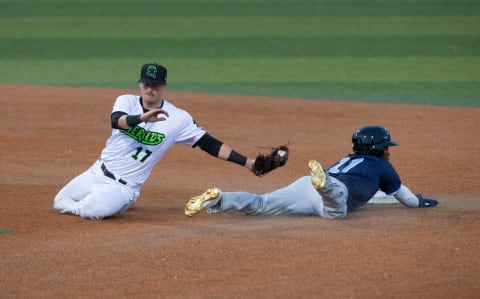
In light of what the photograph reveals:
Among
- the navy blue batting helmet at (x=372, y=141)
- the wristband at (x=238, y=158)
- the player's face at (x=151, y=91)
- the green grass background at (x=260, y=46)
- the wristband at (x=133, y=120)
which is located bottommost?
the wristband at (x=238, y=158)

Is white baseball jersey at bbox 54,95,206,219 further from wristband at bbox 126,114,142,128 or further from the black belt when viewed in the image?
wristband at bbox 126,114,142,128

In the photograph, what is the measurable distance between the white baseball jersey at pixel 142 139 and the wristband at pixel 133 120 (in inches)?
15.0

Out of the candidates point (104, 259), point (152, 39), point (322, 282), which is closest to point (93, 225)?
point (104, 259)

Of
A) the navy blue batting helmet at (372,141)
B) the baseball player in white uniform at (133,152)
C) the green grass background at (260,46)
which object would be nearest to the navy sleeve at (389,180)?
the navy blue batting helmet at (372,141)

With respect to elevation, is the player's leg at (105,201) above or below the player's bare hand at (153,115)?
below

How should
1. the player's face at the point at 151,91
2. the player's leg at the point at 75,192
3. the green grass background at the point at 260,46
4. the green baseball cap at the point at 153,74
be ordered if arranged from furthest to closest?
the green grass background at the point at 260,46, the player's leg at the point at 75,192, the player's face at the point at 151,91, the green baseball cap at the point at 153,74

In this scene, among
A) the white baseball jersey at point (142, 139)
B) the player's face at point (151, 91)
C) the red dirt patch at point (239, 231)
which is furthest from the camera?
the white baseball jersey at point (142, 139)

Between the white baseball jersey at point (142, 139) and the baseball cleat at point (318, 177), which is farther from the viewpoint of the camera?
the white baseball jersey at point (142, 139)

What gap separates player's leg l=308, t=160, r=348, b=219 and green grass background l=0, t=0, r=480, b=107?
7.57 m

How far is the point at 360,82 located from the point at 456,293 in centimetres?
1110

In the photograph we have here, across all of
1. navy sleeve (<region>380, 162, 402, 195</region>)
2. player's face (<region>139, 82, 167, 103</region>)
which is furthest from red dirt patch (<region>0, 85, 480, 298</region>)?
player's face (<region>139, 82, 167, 103</region>)

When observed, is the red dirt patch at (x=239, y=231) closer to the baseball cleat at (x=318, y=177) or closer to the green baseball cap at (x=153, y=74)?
the baseball cleat at (x=318, y=177)

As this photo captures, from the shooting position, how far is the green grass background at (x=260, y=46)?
17.1 m

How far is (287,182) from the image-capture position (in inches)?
403
